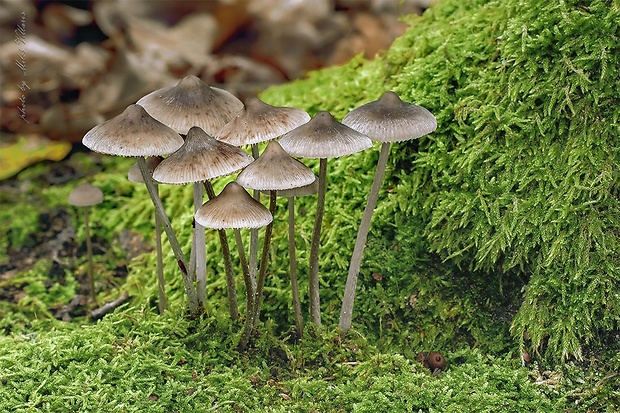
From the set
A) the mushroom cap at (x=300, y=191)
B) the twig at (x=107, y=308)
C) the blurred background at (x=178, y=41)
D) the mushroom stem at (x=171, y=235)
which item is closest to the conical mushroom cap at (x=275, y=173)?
the mushroom cap at (x=300, y=191)

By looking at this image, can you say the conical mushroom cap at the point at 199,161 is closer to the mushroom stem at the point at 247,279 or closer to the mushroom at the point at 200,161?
the mushroom at the point at 200,161

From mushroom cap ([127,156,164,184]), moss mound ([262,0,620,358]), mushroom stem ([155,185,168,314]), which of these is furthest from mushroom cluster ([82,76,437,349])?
moss mound ([262,0,620,358])

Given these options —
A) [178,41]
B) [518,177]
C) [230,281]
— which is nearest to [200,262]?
[230,281]

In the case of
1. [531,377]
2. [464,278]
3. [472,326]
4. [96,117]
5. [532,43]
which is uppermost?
[96,117]

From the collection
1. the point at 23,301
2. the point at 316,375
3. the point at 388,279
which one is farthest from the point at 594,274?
the point at 23,301

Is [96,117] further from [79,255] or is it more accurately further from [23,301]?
[23,301]

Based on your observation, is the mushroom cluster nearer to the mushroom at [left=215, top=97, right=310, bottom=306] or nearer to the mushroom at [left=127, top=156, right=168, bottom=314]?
the mushroom at [left=215, top=97, right=310, bottom=306]
